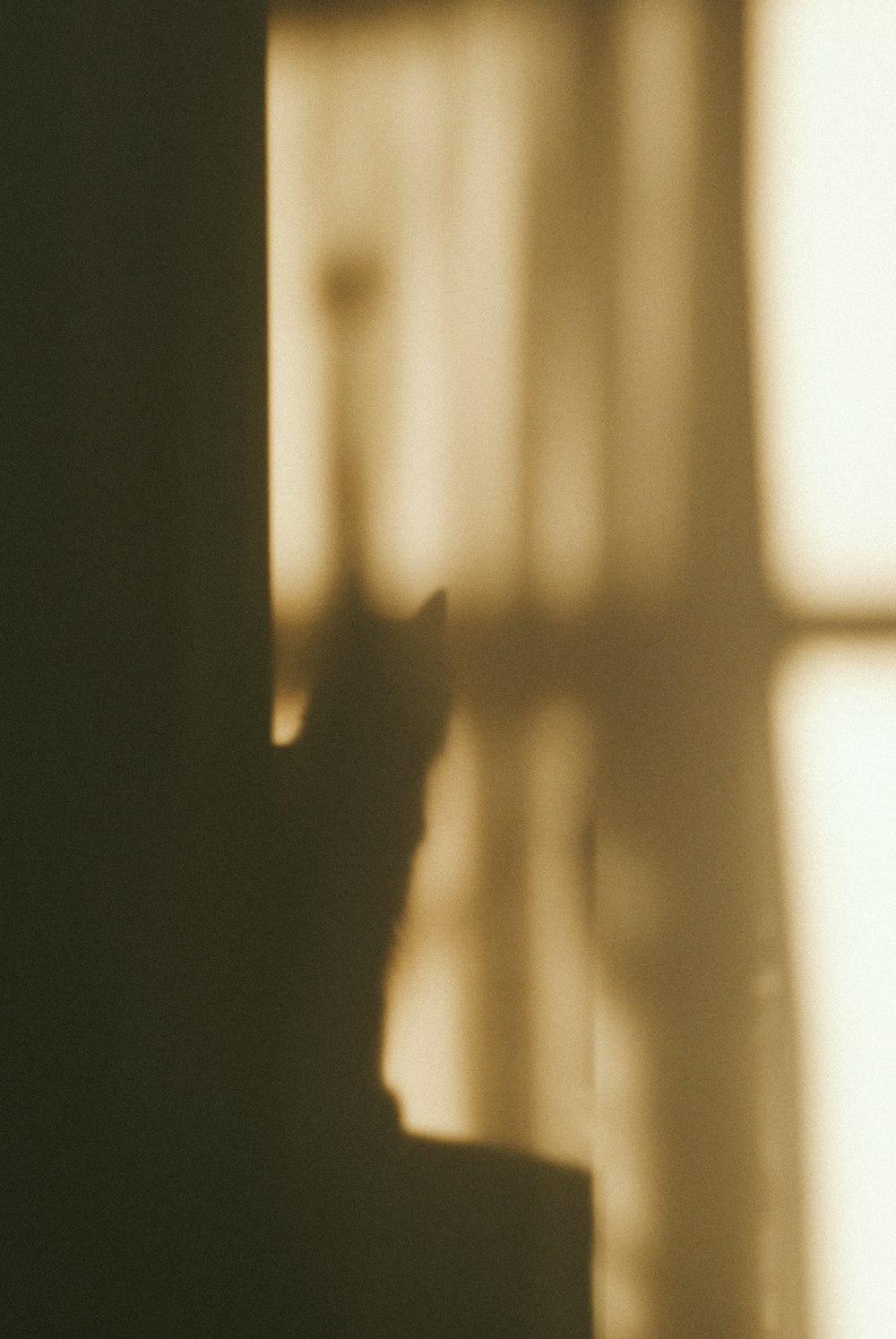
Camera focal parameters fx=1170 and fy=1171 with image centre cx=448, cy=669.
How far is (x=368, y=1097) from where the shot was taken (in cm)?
135

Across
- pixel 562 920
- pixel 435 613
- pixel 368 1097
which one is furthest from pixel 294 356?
pixel 368 1097

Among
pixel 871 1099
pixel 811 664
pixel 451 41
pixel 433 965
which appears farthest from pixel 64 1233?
pixel 451 41

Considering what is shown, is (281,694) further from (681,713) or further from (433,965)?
(681,713)

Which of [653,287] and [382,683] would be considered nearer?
[653,287]

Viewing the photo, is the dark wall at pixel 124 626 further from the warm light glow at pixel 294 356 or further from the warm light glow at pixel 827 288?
the warm light glow at pixel 827 288

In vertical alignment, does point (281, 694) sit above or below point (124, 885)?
above

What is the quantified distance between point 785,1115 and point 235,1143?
64 centimetres

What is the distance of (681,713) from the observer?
124 centimetres

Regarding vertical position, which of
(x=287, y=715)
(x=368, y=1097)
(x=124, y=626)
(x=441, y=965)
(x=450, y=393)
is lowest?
(x=368, y=1097)

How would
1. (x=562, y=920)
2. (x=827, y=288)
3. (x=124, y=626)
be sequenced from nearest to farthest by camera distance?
(x=827, y=288) → (x=562, y=920) → (x=124, y=626)

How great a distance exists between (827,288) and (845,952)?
669mm

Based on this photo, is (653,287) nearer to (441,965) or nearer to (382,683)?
(382,683)

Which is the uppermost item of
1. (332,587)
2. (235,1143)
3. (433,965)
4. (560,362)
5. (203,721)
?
(560,362)

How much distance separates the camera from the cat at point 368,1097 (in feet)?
4.25
